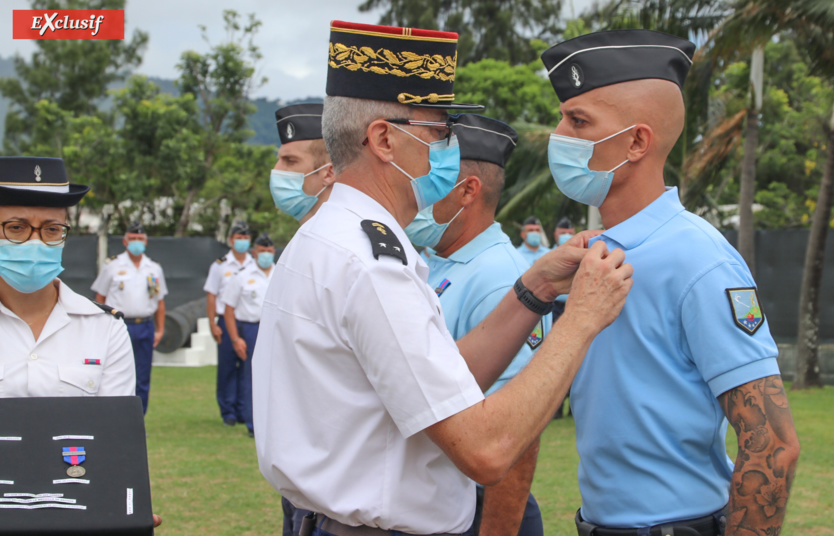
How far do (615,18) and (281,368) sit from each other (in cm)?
1452

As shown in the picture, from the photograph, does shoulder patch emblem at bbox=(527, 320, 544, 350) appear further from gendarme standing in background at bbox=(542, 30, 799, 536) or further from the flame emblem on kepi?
the flame emblem on kepi

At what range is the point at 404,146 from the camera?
7.30ft

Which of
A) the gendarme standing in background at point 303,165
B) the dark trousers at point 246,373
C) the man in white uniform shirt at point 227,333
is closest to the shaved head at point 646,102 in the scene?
the gendarme standing in background at point 303,165

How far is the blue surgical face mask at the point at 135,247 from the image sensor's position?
34.6ft

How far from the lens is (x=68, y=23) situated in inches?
223

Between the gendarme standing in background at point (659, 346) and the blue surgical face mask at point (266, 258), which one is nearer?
the gendarme standing in background at point (659, 346)

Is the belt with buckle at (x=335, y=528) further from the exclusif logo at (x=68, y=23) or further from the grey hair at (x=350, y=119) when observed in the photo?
the exclusif logo at (x=68, y=23)

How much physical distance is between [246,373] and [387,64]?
26.1 feet

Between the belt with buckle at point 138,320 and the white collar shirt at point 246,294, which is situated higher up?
the white collar shirt at point 246,294

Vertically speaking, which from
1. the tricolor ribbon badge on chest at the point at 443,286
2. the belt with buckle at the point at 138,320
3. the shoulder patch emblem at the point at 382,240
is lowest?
the belt with buckle at the point at 138,320

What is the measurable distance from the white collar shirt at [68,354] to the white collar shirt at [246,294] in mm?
6703

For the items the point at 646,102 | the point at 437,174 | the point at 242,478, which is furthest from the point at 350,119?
the point at 242,478

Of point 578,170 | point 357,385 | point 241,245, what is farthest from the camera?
point 241,245

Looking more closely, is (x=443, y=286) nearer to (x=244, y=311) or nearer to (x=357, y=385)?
(x=357, y=385)
